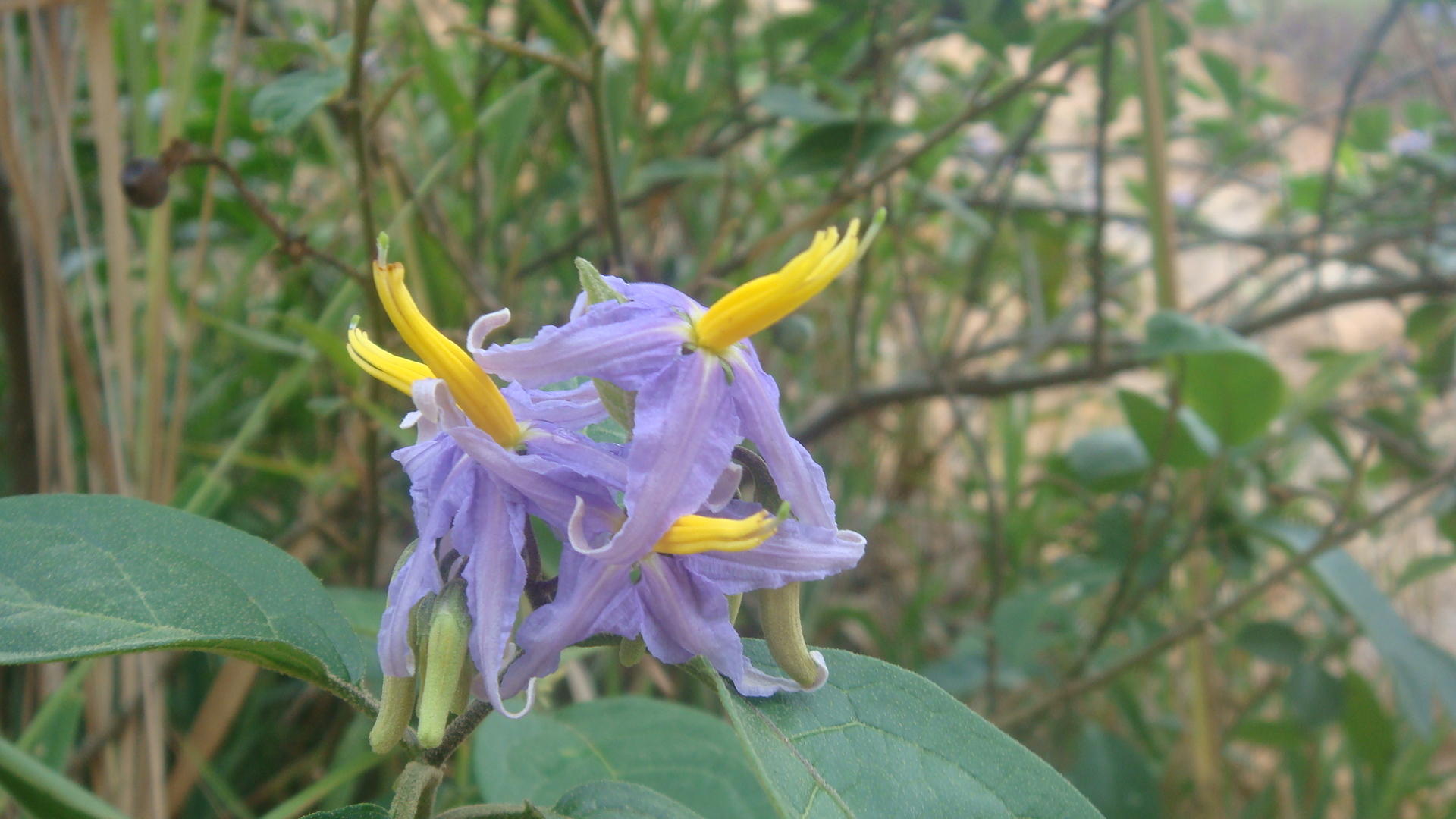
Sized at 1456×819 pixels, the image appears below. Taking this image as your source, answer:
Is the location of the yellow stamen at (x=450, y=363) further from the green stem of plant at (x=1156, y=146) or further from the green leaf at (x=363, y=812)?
the green stem of plant at (x=1156, y=146)

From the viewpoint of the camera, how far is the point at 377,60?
4.36 feet

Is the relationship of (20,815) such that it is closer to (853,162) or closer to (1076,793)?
(1076,793)

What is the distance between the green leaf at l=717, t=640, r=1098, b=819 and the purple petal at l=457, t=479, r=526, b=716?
85 mm

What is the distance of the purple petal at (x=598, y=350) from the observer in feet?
1.18

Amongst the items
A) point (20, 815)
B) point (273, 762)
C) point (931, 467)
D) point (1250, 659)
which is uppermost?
point (20, 815)

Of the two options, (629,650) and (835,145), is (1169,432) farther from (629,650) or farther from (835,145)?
(629,650)

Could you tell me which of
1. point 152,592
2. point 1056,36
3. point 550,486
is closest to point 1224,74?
point 1056,36

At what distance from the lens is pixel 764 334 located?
47.6 inches

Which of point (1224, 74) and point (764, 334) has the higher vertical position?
point (1224, 74)

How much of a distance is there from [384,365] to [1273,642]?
1160 millimetres

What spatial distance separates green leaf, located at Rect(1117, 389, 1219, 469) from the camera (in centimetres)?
93

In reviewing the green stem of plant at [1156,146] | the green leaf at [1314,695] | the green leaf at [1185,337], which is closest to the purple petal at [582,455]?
the green leaf at [1185,337]

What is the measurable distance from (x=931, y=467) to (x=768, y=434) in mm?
1371

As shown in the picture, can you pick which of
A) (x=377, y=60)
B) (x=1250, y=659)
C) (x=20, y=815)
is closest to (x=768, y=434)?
(x=20, y=815)
